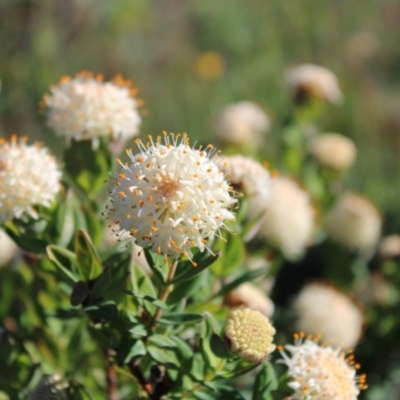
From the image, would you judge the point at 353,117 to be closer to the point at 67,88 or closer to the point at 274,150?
the point at 274,150

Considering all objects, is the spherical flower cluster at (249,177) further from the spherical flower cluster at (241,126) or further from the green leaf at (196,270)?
the spherical flower cluster at (241,126)

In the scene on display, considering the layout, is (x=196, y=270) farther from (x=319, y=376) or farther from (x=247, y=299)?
(x=247, y=299)

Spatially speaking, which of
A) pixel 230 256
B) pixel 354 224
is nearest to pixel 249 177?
pixel 230 256

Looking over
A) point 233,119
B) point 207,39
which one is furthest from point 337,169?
point 207,39

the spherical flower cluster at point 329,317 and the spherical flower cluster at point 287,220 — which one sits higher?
the spherical flower cluster at point 287,220

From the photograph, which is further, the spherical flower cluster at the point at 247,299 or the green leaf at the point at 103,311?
the spherical flower cluster at the point at 247,299

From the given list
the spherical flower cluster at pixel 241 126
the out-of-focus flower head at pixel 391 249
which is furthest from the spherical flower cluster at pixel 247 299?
the spherical flower cluster at pixel 241 126

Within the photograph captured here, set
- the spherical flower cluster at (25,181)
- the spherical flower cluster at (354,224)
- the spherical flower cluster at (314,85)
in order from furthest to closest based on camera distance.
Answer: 1. the spherical flower cluster at (314,85)
2. the spherical flower cluster at (354,224)
3. the spherical flower cluster at (25,181)
